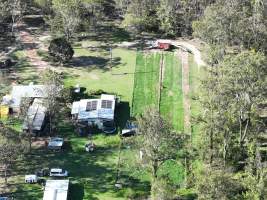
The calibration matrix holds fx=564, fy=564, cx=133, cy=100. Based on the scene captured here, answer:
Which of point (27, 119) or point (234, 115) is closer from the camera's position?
point (234, 115)

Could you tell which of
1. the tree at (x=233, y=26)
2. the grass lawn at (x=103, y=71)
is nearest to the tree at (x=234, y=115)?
the tree at (x=233, y=26)

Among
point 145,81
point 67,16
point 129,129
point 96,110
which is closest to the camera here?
point 129,129

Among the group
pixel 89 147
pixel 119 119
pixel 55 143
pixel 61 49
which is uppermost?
pixel 61 49

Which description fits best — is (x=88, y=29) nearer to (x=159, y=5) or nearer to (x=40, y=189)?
(x=159, y=5)

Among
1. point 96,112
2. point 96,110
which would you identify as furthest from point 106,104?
point 96,112

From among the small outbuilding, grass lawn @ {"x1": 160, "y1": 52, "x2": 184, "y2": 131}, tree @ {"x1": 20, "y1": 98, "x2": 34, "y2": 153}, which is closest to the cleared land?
grass lawn @ {"x1": 160, "y1": 52, "x2": 184, "y2": 131}

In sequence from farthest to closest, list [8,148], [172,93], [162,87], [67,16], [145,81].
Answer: [67,16] < [145,81] < [162,87] < [172,93] < [8,148]

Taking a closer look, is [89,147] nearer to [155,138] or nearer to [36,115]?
[36,115]
